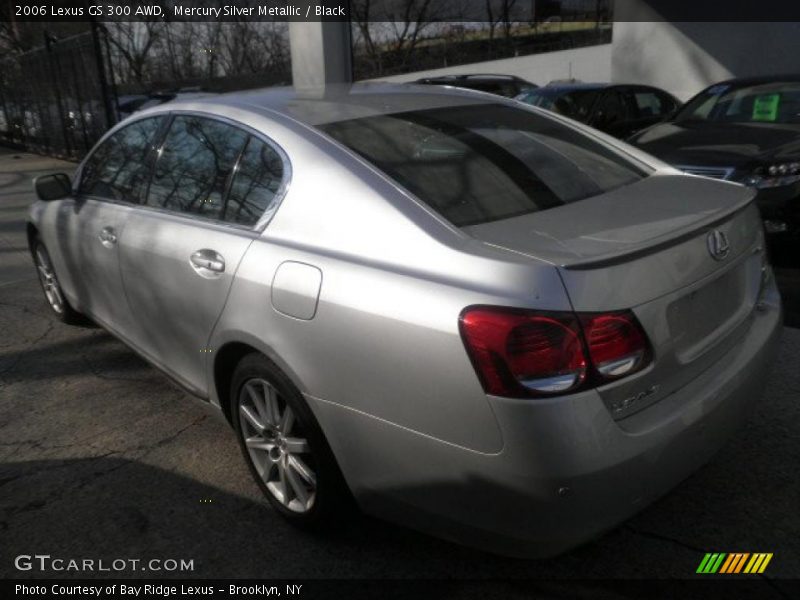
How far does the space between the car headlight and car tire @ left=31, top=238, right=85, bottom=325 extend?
4927mm

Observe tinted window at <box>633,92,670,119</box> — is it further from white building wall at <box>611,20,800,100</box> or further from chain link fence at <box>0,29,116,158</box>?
chain link fence at <box>0,29,116,158</box>

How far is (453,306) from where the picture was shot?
185 centimetres

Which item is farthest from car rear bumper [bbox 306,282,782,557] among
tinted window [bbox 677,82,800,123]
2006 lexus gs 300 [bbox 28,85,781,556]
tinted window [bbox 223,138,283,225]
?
tinted window [bbox 677,82,800,123]

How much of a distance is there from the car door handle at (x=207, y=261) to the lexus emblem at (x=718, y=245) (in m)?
1.67

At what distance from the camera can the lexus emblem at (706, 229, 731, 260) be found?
2.12 m

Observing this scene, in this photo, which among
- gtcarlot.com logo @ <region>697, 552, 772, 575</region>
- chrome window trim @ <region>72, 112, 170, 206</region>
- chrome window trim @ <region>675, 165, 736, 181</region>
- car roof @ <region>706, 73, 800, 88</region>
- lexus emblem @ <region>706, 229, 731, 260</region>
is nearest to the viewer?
lexus emblem @ <region>706, 229, 731, 260</region>

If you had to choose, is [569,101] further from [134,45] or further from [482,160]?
[134,45]

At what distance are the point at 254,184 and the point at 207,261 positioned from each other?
0.35 meters

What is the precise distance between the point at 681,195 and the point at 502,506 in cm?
131

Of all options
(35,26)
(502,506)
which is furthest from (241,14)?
(502,506)

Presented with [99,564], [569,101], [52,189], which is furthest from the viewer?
[569,101]

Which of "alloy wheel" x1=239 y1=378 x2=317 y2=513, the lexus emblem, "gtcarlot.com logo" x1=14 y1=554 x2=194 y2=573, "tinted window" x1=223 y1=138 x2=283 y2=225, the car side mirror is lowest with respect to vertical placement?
"gtcarlot.com logo" x1=14 y1=554 x2=194 y2=573

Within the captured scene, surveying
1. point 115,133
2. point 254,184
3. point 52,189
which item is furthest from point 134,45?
point 254,184

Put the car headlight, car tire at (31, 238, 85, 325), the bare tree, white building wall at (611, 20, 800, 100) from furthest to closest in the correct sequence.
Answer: the bare tree
white building wall at (611, 20, 800, 100)
the car headlight
car tire at (31, 238, 85, 325)
